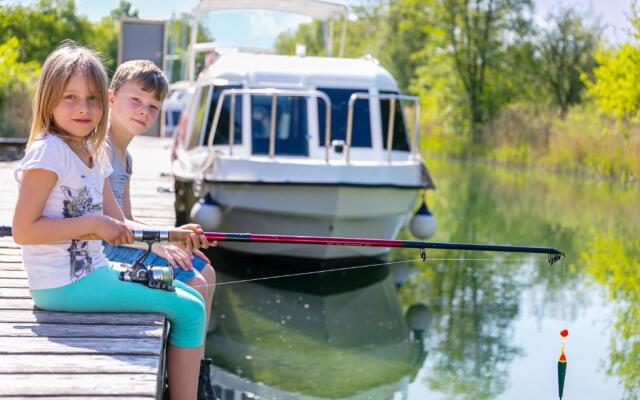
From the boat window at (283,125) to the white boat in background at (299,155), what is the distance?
0.01 meters

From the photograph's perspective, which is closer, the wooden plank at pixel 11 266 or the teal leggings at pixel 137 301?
the teal leggings at pixel 137 301

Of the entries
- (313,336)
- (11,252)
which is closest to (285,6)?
(313,336)

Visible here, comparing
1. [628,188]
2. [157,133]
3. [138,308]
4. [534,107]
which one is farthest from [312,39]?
[138,308]

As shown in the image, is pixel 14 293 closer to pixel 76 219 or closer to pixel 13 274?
pixel 13 274

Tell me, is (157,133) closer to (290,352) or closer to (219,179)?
(219,179)

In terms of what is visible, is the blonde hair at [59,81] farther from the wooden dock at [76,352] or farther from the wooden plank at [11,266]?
the wooden plank at [11,266]

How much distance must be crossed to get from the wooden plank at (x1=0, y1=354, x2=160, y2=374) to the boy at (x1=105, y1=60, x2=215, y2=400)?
36.8 inches

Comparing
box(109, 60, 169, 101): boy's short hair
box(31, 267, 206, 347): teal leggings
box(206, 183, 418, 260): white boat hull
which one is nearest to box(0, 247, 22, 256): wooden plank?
box(109, 60, 169, 101): boy's short hair

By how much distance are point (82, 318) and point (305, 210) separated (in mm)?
6112

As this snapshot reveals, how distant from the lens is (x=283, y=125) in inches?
419

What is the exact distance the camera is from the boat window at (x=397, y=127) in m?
11.1

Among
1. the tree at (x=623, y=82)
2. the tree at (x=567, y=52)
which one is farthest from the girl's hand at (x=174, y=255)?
the tree at (x=567, y=52)

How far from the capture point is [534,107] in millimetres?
31547

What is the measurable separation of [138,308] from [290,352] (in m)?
3.46
